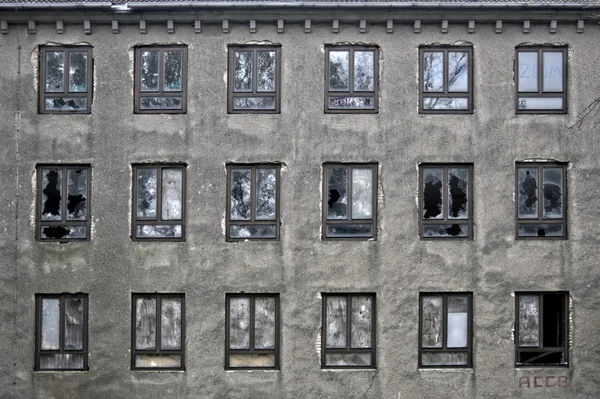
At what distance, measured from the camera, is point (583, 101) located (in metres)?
18.3

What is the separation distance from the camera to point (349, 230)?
18.1 meters

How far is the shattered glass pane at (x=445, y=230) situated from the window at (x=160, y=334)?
5.76 metres

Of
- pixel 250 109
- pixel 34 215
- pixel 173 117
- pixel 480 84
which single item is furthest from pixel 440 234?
pixel 34 215

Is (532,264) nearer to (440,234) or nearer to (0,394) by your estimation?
(440,234)

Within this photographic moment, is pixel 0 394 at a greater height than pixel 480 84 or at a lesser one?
lesser

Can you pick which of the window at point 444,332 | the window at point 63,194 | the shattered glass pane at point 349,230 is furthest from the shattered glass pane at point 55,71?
the window at point 444,332

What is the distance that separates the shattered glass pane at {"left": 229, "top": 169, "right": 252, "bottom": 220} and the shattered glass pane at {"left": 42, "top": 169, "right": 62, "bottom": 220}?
3.95 metres

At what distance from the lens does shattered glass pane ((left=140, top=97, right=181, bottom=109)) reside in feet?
59.9

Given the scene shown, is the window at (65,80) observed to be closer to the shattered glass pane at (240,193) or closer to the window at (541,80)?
the shattered glass pane at (240,193)

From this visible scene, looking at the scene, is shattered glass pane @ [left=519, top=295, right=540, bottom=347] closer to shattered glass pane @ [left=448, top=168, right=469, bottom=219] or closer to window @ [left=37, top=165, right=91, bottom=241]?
shattered glass pane @ [left=448, top=168, right=469, bottom=219]

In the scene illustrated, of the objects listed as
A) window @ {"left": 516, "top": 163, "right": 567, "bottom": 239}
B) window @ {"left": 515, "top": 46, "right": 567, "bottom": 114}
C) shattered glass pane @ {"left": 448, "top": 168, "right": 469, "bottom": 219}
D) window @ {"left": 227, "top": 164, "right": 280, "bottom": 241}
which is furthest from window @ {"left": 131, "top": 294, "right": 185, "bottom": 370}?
window @ {"left": 515, "top": 46, "right": 567, "bottom": 114}

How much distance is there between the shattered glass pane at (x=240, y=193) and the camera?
59.7 ft

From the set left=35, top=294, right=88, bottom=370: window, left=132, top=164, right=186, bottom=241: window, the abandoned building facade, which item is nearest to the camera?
the abandoned building facade

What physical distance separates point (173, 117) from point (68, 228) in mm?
3482
